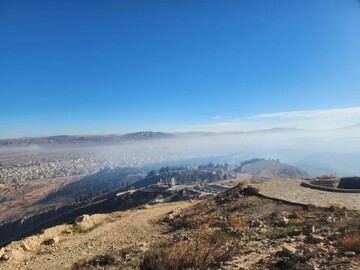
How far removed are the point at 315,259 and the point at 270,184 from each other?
17.9 m

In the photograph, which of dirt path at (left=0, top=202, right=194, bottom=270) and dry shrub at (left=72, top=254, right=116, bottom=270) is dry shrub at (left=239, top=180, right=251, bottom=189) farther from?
dry shrub at (left=72, top=254, right=116, bottom=270)

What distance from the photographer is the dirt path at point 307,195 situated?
18297 mm

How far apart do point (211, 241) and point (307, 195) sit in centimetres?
1198

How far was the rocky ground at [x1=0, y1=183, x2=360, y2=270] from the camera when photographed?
8.25 m

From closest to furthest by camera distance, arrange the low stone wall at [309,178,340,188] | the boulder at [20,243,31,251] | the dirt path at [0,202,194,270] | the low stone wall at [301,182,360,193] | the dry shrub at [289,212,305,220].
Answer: the dirt path at [0,202,194,270] < the boulder at [20,243,31,251] < the dry shrub at [289,212,305,220] < the low stone wall at [301,182,360,193] < the low stone wall at [309,178,340,188]

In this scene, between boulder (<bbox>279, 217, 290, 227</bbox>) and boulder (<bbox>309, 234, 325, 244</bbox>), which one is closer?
boulder (<bbox>309, 234, 325, 244</bbox>)

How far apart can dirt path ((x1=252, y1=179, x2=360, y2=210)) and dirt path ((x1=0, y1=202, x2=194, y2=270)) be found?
27.5 feet

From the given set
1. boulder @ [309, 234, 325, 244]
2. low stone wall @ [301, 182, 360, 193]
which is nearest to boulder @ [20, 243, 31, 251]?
boulder @ [309, 234, 325, 244]

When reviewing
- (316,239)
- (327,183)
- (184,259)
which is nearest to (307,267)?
(184,259)

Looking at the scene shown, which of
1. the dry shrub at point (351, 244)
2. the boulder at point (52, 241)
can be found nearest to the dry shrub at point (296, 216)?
the dry shrub at point (351, 244)

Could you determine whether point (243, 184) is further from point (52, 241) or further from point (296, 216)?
point (52, 241)

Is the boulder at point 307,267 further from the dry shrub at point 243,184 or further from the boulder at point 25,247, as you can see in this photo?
the dry shrub at point 243,184

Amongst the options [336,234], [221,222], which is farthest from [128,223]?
[336,234]

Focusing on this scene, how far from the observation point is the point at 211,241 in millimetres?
11383
